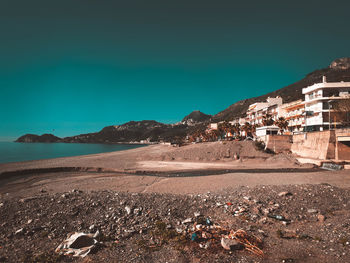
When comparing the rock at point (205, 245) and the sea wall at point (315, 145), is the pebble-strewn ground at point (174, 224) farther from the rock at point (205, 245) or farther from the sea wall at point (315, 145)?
the sea wall at point (315, 145)

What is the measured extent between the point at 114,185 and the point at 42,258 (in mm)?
13032

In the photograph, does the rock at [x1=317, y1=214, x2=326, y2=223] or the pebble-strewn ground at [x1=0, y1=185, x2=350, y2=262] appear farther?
the rock at [x1=317, y1=214, x2=326, y2=223]

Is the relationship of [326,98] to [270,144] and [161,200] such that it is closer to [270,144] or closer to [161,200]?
[270,144]

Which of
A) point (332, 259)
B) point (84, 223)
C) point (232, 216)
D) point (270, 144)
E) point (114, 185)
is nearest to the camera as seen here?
point (332, 259)

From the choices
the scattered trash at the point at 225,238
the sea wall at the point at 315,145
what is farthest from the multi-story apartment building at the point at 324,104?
the scattered trash at the point at 225,238

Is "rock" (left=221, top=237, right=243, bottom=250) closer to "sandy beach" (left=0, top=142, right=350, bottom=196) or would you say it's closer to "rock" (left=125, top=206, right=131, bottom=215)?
"rock" (left=125, top=206, right=131, bottom=215)

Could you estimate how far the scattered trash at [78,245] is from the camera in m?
6.86

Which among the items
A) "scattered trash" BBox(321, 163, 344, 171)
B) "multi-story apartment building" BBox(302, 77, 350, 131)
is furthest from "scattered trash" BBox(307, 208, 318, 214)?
"multi-story apartment building" BBox(302, 77, 350, 131)

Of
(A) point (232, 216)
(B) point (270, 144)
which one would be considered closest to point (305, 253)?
(A) point (232, 216)

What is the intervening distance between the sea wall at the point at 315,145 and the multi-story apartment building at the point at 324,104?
302 inches

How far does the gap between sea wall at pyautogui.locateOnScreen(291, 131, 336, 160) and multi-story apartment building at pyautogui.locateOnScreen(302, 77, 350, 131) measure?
25.2 feet

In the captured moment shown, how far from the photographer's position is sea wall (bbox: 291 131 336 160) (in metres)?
29.5

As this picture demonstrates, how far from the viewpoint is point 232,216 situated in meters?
9.75

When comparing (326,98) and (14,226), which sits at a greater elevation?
(326,98)
